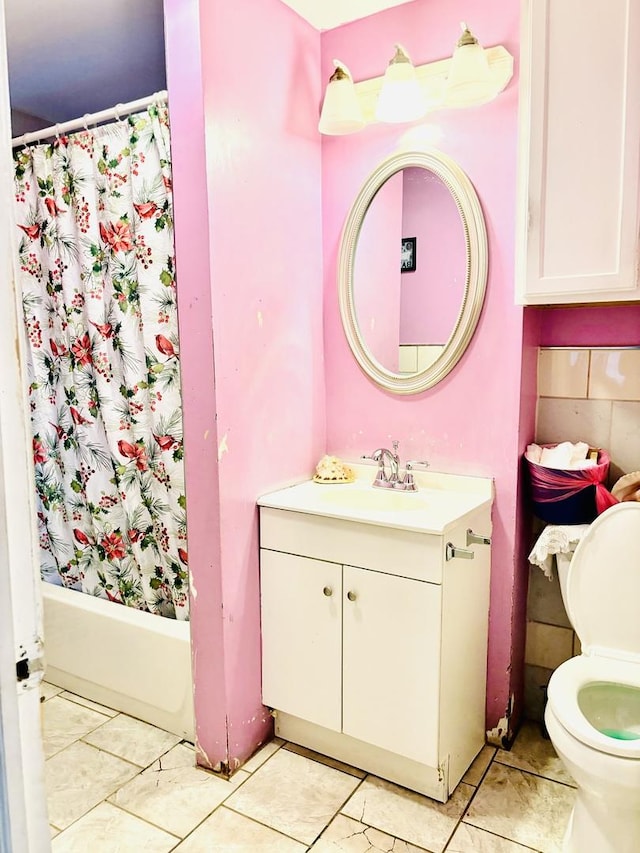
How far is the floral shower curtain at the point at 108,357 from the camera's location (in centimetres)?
212

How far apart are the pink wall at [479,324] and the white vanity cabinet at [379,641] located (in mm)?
91

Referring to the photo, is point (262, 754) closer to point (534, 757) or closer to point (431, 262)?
point (534, 757)

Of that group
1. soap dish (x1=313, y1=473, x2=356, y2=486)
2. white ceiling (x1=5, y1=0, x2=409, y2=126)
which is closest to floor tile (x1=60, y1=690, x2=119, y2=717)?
soap dish (x1=313, y1=473, x2=356, y2=486)

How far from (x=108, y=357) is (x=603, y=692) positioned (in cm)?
194

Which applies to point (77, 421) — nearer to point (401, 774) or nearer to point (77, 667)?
point (77, 667)

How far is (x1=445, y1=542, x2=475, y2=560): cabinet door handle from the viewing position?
1.75 meters

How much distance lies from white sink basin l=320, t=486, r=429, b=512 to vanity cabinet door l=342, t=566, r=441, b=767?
0.33 metres

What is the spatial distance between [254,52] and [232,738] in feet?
7.09

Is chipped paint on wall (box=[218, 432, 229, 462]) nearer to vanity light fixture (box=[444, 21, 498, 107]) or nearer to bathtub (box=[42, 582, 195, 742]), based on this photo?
bathtub (box=[42, 582, 195, 742])

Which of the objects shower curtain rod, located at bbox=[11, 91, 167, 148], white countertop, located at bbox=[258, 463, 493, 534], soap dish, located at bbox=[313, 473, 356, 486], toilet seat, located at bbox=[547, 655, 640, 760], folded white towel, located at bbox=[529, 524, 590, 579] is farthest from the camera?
soap dish, located at bbox=[313, 473, 356, 486]

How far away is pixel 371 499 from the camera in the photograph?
2.17m

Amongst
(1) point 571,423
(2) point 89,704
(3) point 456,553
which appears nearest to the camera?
(3) point 456,553

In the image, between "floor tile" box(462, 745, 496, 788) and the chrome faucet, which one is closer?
"floor tile" box(462, 745, 496, 788)

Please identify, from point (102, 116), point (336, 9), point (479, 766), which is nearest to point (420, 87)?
point (336, 9)
